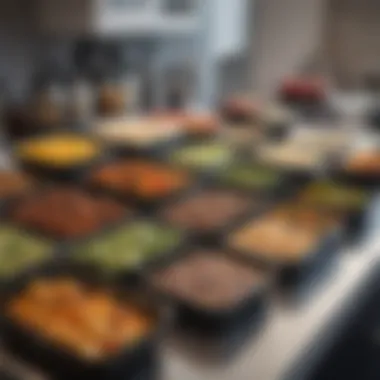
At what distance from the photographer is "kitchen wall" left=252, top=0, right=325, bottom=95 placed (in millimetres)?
2482

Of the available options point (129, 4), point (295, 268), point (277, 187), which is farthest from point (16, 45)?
point (295, 268)

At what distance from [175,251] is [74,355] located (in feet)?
0.90

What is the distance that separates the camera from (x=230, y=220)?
98 cm

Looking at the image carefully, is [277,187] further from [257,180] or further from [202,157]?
[202,157]

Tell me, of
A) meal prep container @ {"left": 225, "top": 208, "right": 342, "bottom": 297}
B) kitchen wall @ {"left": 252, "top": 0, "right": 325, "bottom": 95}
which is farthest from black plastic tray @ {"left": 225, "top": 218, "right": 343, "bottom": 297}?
kitchen wall @ {"left": 252, "top": 0, "right": 325, "bottom": 95}

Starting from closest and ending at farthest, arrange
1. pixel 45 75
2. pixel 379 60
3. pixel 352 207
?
pixel 352 207 < pixel 45 75 < pixel 379 60

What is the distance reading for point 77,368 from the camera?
22.9 inches

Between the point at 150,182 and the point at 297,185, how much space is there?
0.29 meters

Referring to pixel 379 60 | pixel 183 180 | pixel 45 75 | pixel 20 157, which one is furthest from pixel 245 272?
pixel 379 60

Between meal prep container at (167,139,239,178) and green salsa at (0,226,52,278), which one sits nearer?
green salsa at (0,226,52,278)

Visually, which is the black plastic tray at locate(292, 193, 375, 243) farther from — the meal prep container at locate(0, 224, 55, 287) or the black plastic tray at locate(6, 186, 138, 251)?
the meal prep container at locate(0, 224, 55, 287)

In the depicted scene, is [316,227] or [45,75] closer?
[316,227]

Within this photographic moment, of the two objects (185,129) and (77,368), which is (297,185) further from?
(77,368)

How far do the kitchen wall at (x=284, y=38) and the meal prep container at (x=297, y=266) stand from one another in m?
1.69
